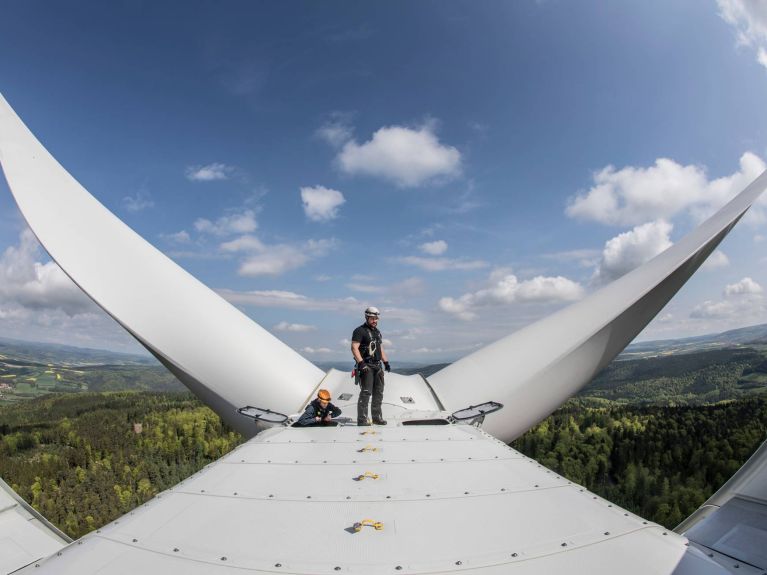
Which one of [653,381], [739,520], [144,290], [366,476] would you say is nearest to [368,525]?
[366,476]

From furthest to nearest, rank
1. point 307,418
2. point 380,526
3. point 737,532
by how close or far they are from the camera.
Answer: point 307,418
point 737,532
point 380,526

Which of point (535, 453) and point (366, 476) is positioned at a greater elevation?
point (366, 476)

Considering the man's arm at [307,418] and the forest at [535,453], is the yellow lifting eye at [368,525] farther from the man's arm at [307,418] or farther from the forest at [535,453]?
the forest at [535,453]

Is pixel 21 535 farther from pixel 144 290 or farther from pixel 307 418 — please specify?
pixel 144 290

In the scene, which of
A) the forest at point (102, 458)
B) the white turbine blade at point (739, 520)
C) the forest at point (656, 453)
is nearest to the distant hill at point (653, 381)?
the forest at point (102, 458)

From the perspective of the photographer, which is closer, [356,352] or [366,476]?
[366,476]

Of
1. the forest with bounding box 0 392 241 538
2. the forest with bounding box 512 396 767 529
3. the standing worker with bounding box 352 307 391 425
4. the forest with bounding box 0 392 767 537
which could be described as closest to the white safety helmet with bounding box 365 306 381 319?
the standing worker with bounding box 352 307 391 425

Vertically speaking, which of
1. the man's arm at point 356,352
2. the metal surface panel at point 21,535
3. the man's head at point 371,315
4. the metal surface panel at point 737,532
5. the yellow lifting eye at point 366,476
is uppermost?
the man's head at point 371,315
